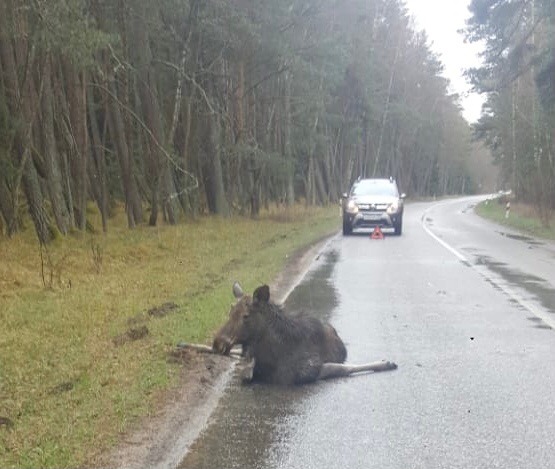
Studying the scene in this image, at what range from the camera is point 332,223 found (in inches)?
1465

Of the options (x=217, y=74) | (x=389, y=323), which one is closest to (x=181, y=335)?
(x=389, y=323)

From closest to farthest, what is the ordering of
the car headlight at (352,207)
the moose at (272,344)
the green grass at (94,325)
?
the green grass at (94,325)
the moose at (272,344)
the car headlight at (352,207)

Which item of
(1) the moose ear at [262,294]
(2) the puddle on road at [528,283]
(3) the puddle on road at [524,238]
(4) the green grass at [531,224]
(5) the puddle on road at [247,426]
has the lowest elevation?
(4) the green grass at [531,224]

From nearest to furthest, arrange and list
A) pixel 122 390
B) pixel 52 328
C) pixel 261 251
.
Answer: pixel 122 390
pixel 52 328
pixel 261 251

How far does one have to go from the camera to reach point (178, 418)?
6.15m

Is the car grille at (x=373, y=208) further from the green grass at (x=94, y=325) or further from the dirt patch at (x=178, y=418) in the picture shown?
the dirt patch at (x=178, y=418)

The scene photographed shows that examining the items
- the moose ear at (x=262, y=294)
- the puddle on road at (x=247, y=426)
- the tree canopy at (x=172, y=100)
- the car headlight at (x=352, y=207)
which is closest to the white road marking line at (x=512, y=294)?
the moose ear at (x=262, y=294)

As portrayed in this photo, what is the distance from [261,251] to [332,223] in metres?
15.6

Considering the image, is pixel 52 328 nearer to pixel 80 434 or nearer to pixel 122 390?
pixel 122 390

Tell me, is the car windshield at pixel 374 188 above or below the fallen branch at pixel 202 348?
above

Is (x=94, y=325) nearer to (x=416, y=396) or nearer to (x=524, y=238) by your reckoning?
(x=416, y=396)

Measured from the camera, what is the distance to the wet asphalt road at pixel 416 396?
532 centimetres

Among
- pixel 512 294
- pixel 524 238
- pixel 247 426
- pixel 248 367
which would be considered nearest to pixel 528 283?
pixel 512 294

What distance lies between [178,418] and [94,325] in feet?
14.4
